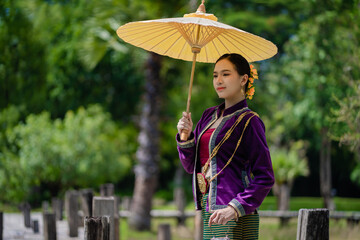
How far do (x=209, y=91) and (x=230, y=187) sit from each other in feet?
62.7

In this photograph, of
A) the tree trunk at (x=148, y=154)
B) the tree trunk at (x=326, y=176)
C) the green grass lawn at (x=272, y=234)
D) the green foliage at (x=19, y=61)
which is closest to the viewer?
the green grass lawn at (x=272, y=234)

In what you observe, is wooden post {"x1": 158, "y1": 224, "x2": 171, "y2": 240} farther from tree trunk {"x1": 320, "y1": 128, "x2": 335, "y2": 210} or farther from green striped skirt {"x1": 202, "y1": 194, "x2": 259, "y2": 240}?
tree trunk {"x1": 320, "y1": 128, "x2": 335, "y2": 210}

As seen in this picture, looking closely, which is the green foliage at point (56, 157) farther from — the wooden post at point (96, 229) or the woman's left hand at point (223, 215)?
the woman's left hand at point (223, 215)

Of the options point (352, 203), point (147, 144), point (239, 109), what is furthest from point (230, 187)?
point (352, 203)

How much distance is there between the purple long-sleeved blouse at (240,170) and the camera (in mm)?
3055

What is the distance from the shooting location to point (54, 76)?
22.5 meters

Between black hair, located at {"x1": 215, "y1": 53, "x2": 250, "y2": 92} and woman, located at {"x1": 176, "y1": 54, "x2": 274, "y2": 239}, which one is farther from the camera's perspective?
black hair, located at {"x1": 215, "y1": 53, "x2": 250, "y2": 92}

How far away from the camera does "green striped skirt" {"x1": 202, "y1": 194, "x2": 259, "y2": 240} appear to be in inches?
124

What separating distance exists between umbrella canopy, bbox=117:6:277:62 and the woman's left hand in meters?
1.18

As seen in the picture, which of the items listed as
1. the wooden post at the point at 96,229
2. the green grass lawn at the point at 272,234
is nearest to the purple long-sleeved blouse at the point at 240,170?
the wooden post at the point at 96,229

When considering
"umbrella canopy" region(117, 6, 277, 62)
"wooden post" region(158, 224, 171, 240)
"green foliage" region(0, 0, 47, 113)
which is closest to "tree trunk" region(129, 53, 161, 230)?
"wooden post" region(158, 224, 171, 240)

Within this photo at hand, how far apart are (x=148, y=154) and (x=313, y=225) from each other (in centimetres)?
1054

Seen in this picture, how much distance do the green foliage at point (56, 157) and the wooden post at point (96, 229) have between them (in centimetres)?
1350

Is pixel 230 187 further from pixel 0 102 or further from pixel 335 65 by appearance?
pixel 0 102
